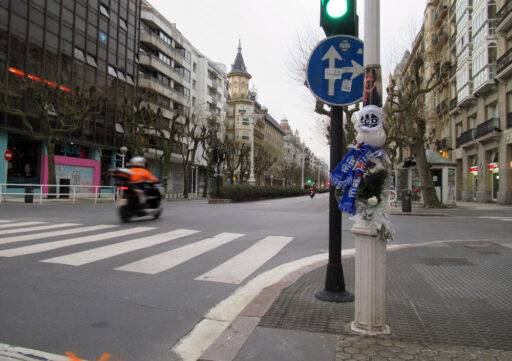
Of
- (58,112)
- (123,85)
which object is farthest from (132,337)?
(123,85)

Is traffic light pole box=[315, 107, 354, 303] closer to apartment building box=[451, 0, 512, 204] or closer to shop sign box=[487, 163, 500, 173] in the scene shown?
apartment building box=[451, 0, 512, 204]

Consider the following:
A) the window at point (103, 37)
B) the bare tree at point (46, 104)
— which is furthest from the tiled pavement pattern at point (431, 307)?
the window at point (103, 37)

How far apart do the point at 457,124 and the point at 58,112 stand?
1350 inches

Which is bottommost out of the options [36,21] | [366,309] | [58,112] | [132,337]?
[132,337]

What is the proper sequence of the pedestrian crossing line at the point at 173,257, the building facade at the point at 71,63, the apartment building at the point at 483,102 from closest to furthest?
the pedestrian crossing line at the point at 173,257 < the building facade at the point at 71,63 < the apartment building at the point at 483,102

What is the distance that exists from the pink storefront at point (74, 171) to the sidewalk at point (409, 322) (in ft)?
103

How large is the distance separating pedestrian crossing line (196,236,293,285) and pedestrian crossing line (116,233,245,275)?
2.12 feet

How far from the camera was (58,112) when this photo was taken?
26.5 m

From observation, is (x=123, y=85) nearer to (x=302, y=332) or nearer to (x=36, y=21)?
(x=36, y=21)

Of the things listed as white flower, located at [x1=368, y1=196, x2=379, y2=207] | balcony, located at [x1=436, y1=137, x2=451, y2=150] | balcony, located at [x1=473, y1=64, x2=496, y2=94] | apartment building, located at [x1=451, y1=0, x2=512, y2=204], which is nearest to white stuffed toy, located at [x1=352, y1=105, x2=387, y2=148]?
white flower, located at [x1=368, y1=196, x2=379, y2=207]

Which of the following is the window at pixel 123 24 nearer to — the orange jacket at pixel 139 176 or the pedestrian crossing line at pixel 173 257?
the orange jacket at pixel 139 176

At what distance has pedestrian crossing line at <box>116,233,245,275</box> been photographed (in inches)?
239

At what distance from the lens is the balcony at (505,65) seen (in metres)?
28.3

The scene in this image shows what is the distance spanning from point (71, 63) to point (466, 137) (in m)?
32.5
